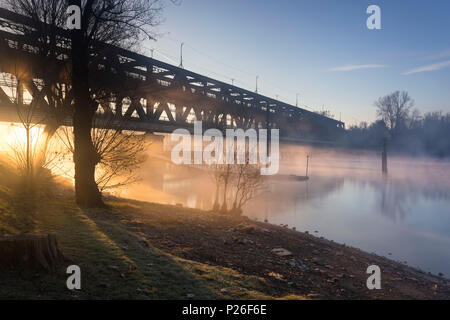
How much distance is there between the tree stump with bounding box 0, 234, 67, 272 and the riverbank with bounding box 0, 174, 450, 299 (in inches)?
6.1

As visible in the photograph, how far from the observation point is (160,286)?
5430 millimetres

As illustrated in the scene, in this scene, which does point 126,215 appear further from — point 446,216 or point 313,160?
point 313,160

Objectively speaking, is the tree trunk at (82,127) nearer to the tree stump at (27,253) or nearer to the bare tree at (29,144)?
the bare tree at (29,144)

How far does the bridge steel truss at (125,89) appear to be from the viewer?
49.7 feet

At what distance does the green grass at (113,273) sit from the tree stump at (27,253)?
0.16 metres

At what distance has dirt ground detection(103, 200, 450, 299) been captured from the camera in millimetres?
7893

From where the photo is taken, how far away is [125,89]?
642 inches

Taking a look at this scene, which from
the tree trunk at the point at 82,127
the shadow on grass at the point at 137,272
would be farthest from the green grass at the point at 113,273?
the tree trunk at the point at 82,127

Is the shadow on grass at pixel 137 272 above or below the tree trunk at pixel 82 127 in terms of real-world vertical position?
below

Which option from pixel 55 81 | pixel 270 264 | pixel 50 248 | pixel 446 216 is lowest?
pixel 446 216

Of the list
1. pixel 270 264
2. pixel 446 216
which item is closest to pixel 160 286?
pixel 270 264

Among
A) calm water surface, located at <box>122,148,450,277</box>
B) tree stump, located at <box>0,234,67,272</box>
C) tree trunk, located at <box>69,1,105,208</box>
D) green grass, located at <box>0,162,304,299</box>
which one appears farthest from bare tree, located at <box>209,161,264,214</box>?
tree stump, located at <box>0,234,67,272</box>

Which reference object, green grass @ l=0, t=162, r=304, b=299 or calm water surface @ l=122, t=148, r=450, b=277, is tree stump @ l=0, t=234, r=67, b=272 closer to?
green grass @ l=0, t=162, r=304, b=299
